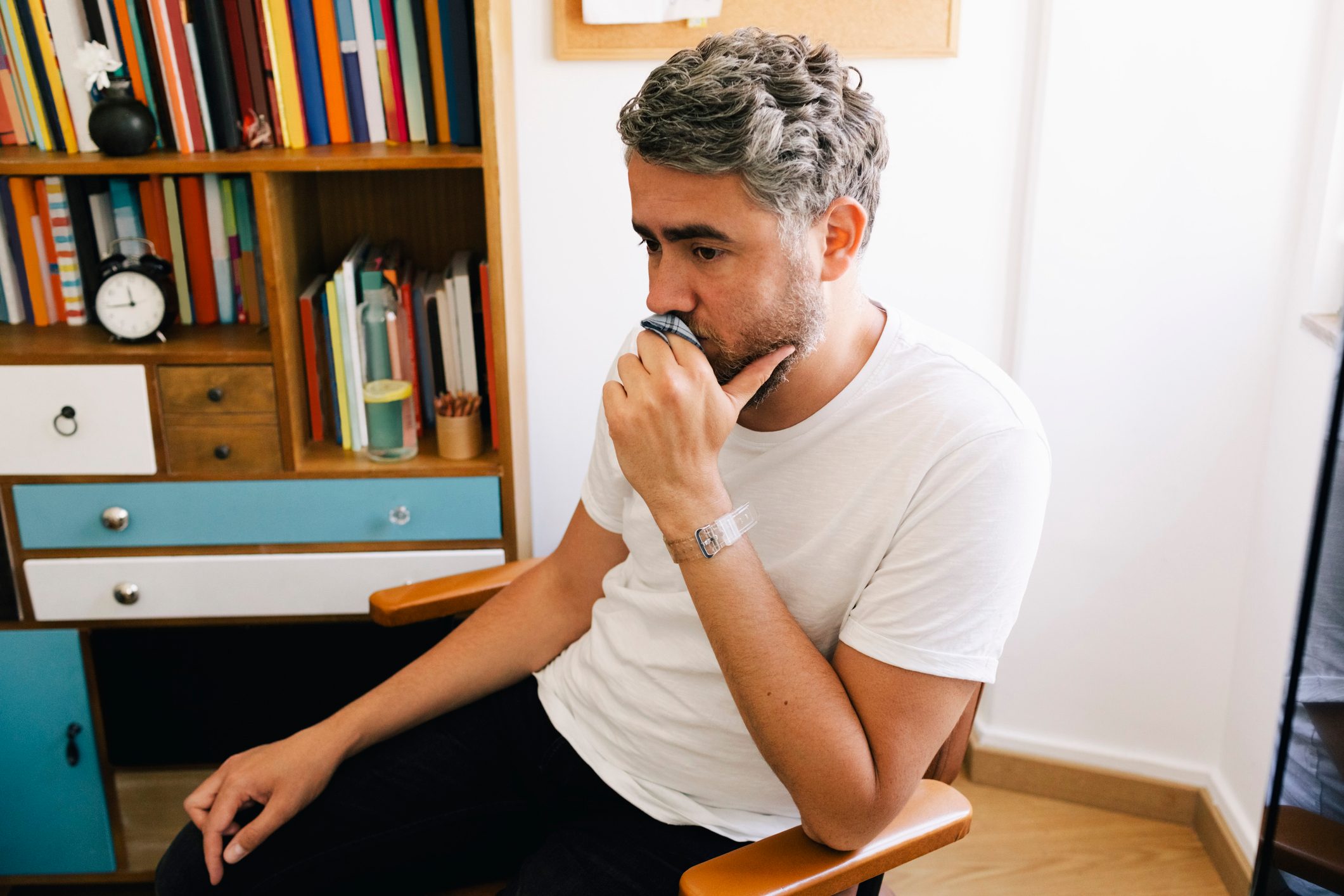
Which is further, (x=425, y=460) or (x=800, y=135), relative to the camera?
(x=425, y=460)

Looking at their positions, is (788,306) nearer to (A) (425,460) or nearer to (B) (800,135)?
(B) (800,135)

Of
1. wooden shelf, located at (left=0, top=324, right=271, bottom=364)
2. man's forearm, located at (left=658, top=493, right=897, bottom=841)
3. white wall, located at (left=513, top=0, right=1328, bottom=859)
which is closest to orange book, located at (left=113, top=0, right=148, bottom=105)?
wooden shelf, located at (left=0, top=324, right=271, bottom=364)

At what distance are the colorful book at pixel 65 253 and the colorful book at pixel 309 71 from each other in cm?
41

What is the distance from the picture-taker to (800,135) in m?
1.10

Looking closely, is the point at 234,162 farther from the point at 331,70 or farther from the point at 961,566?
the point at 961,566

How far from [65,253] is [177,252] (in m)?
0.17

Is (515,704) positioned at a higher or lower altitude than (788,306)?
lower

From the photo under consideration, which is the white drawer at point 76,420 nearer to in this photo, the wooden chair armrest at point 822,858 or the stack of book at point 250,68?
the stack of book at point 250,68

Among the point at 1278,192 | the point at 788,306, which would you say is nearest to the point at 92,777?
the point at 788,306

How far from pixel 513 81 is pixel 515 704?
1.07 metres

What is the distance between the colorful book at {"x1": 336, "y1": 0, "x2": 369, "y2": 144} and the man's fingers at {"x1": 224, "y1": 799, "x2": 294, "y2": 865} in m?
1.04

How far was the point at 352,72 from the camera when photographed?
68.5 inches

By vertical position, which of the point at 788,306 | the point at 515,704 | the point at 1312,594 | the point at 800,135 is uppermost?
the point at 800,135

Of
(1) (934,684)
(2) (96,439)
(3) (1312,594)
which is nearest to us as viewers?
(3) (1312,594)
